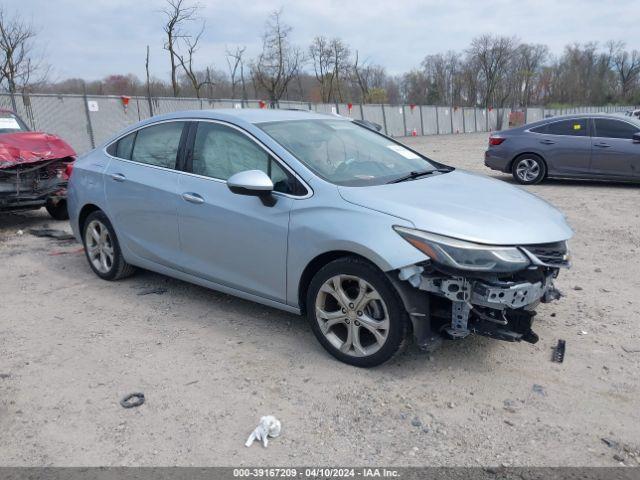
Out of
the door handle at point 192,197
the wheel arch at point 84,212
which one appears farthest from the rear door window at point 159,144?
the wheel arch at point 84,212

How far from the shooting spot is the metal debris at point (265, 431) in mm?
2885

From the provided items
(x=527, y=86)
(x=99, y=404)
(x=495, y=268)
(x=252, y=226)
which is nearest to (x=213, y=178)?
(x=252, y=226)

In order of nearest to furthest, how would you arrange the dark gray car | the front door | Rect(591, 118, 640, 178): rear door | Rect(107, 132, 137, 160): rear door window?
1. the front door
2. Rect(107, 132, 137, 160): rear door window
3. Rect(591, 118, 640, 178): rear door
4. the dark gray car

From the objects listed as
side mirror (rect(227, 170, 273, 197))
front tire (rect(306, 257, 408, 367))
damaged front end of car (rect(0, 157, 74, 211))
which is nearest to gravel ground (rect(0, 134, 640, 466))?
front tire (rect(306, 257, 408, 367))

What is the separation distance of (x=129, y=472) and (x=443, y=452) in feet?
5.00

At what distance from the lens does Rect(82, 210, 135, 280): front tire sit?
527 centimetres

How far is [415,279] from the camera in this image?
3.22 m

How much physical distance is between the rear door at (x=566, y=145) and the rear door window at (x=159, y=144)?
8733 mm

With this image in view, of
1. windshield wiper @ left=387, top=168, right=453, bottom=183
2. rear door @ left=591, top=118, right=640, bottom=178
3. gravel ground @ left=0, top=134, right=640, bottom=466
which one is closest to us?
gravel ground @ left=0, top=134, right=640, bottom=466

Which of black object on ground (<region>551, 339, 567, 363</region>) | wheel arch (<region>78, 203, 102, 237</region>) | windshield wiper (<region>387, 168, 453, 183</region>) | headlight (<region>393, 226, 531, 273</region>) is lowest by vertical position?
black object on ground (<region>551, 339, 567, 363</region>)

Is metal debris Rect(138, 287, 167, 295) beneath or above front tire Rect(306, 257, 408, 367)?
beneath

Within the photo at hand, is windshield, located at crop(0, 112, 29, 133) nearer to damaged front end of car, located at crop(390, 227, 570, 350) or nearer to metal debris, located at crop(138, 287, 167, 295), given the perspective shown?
metal debris, located at crop(138, 287, 167, 295)

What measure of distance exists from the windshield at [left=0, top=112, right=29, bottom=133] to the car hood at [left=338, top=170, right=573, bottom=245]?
707cm

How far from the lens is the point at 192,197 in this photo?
4.30 metres
